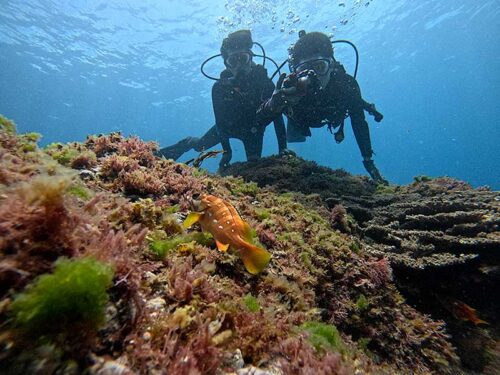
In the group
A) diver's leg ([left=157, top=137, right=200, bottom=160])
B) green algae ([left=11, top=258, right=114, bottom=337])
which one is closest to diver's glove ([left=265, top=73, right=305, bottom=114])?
diver's leg ([left=157, top=137, right=200, bottom=160])

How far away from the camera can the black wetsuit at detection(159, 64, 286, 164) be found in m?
11.5

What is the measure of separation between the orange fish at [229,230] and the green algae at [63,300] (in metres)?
1.28

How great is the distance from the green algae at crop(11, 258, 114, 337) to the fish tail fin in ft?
4.16

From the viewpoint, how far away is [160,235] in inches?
101

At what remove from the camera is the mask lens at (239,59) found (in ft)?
36.2

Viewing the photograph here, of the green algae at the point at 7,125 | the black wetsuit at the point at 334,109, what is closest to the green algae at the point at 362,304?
the green algae at the point at 7,125

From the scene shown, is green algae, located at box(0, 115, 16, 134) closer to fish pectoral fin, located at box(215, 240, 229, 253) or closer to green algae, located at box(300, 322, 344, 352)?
fish pectoral fin, located at box(215, 240, 229, 253)

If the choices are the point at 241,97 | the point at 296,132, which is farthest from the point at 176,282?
the point at 241,97

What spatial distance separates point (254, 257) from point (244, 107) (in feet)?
34.1

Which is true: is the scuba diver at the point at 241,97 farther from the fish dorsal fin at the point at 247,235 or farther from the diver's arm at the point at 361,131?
the fish dorsal fin at the point at 247,235

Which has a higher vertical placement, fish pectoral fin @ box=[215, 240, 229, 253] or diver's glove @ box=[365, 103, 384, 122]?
diver's glove @ box=[365, 103, 384, 122]

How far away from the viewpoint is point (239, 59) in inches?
436

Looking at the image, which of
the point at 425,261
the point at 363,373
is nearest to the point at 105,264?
the point at 363,373

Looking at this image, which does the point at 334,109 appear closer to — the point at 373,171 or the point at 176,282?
the point at 373,171
